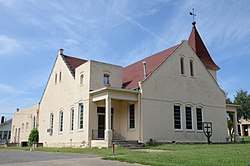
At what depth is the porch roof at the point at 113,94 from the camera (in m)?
20.8

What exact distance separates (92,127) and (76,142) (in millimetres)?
2411

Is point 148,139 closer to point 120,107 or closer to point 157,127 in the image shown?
point 157,127

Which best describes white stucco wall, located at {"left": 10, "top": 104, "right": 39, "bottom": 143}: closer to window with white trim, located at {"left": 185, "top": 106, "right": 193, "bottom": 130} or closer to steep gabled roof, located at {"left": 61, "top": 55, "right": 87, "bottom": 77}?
steep gabled roof, located at {"left": 61, "top": 55, "right": 87, "bottom": 77}

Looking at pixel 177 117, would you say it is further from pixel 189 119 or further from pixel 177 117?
pixel 189 119

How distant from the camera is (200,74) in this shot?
2711 centimetres

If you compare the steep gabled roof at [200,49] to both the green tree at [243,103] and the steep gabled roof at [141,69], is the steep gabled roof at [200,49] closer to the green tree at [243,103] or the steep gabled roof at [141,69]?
the steep gabled roof at [141,69]

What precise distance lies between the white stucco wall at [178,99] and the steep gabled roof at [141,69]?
72cm

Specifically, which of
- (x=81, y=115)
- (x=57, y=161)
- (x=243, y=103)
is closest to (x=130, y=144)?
(x=81, y=115)

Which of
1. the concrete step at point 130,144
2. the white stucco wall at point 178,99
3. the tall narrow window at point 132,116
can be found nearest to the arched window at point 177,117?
the white stucco wall at point 178,99

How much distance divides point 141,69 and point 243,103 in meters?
22.7

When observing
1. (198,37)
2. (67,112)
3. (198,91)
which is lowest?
(67,112)

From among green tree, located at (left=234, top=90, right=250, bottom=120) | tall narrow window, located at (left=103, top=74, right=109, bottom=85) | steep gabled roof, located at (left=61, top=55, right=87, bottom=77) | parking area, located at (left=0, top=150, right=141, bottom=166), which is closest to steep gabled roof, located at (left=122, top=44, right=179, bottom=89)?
tall narrow window, located at (left=103, top=74, right=109, bottom=85)

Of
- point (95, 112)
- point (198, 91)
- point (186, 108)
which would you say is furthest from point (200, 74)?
point (95, 112)

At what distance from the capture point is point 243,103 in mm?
41875
